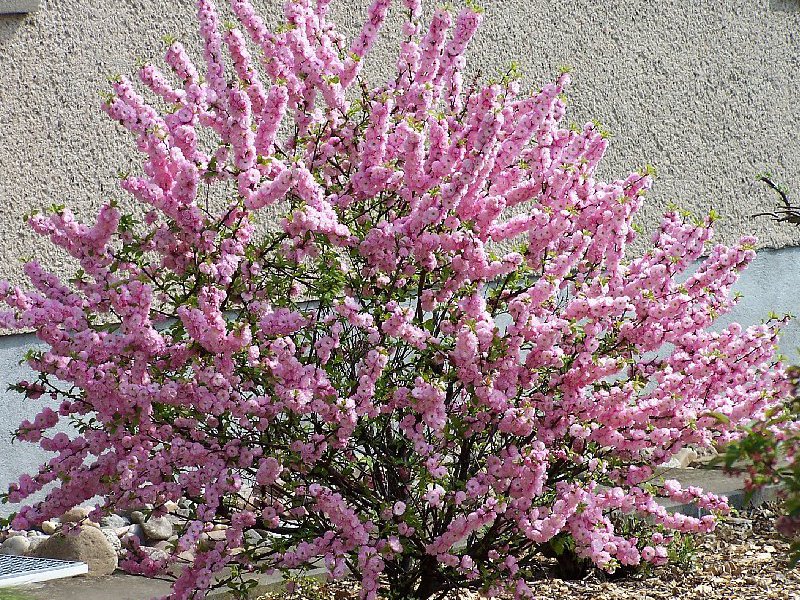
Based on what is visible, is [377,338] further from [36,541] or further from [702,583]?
[36,541]

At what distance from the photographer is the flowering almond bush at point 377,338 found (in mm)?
3619

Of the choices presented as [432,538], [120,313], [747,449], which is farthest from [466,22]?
[747,449]

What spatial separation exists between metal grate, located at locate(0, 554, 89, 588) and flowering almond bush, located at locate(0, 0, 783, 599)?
0.17m

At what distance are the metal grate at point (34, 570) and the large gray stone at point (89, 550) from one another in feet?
3.17

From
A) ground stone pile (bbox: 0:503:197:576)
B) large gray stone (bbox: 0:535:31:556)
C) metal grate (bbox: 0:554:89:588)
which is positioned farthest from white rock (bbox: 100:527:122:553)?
metal grate (bbox: 0:554:89:588)

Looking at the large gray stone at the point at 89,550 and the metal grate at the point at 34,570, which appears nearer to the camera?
the metal grate at the point at 34,570

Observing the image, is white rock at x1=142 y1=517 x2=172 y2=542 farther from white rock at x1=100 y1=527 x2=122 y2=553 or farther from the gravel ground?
Answer: the gravel ground

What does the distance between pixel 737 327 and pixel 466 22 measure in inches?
53.7

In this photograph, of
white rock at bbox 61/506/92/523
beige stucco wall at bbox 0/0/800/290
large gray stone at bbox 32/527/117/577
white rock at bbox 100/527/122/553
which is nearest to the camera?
large gray stone at bbox 32/527/117/577

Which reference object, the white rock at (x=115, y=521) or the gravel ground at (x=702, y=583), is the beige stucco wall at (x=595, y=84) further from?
the gravel ground at (x=702, y=583)

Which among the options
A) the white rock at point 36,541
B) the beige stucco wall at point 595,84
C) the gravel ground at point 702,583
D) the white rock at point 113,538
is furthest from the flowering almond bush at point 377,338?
the beige stucco wall at point 595,84

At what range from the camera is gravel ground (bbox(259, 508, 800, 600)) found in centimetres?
473

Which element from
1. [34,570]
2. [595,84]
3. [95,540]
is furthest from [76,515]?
[595,84]

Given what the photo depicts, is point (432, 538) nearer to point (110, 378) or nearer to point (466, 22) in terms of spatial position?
point (110, 378)
